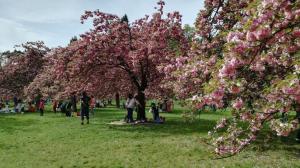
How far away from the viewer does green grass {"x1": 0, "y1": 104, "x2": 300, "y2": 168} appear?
1493cm

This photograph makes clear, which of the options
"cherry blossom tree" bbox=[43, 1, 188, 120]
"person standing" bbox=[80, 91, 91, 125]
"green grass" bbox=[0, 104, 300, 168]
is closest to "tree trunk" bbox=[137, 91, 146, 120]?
"cherry blossom tree" bbox=[43, 1, 188, 120]

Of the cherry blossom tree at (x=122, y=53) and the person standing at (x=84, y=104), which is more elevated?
the cherry blossom tree at (x=122, y=53)

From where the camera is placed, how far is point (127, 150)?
58.3ft

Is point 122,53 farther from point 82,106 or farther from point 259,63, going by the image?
point 259,63

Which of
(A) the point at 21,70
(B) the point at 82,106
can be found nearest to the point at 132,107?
(B) the point at 82,106

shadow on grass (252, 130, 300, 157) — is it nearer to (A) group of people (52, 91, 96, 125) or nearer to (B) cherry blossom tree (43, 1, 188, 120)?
(B) cherry blossom tree (43, 1, 188, 120)

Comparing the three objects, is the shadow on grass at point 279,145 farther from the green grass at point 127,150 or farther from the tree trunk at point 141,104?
the tree trunk at point 141,104

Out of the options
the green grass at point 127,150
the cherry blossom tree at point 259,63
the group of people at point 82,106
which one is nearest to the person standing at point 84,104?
the group of people at point 82,106

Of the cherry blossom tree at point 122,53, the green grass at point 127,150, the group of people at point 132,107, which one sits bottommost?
the green grass at point 127,150

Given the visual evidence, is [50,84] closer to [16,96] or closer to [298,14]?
[16,96]

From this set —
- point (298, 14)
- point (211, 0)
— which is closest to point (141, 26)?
point (211, 0)

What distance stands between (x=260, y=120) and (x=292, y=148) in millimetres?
9213

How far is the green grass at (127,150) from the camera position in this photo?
14.9m

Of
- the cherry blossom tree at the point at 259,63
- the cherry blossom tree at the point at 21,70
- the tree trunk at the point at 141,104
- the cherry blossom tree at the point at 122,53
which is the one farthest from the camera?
the cherry blossom tree at the point at 21,70
